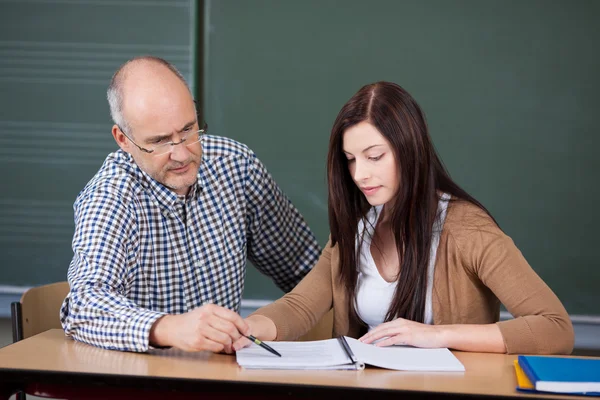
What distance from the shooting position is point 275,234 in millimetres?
2355

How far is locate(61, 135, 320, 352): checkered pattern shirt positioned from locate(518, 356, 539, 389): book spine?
30.6 inches

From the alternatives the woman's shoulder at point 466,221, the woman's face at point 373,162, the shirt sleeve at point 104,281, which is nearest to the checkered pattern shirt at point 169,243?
the shirt sleeve at point 104,281

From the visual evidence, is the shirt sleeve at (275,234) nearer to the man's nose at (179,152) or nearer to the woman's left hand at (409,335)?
the man's nose at (179,152)

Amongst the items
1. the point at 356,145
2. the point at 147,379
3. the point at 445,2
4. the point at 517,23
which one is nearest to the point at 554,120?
the point at 517,23

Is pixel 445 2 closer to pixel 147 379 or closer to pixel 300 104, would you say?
pixel 300 104

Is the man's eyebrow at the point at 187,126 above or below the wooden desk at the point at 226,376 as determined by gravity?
Result: above

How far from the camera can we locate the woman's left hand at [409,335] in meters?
1.57

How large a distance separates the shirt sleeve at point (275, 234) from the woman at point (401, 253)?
0.41 meters

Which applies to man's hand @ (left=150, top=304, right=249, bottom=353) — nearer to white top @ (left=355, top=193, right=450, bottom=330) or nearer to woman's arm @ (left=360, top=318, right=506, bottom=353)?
woman's arm @ (left=360, top=318, right=506, bottom=353)

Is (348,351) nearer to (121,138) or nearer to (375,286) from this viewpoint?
(375,286)

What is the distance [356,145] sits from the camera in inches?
70.7

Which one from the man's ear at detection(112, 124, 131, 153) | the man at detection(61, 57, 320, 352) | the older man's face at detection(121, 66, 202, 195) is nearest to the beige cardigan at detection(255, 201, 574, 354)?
the man at detection(61, 57, 320, 352)

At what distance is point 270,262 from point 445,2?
120 centimetres

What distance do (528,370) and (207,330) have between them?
65cm
